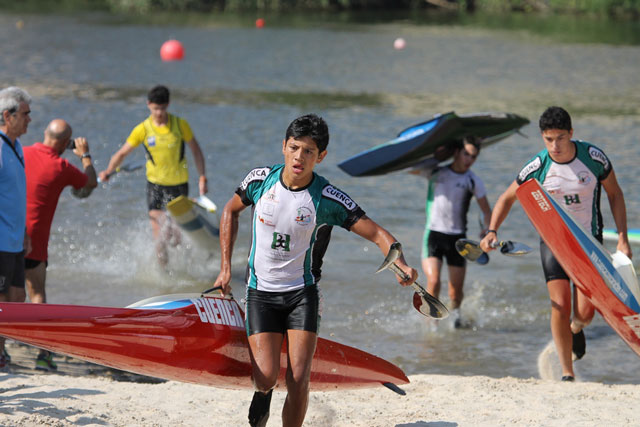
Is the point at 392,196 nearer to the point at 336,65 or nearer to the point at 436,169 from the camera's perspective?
the point at 436,169

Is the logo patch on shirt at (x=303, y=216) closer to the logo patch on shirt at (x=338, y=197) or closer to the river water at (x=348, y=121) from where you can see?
the logo patch on shirt at (x=338, y=197)

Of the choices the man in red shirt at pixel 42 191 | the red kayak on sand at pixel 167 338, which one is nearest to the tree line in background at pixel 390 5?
the man in red shirt at pixel 42 191

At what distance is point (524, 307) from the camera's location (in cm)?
912

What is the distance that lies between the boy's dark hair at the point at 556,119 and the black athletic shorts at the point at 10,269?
12.4 feet

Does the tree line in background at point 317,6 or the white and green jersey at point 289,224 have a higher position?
the white and green jersey at point 289,224

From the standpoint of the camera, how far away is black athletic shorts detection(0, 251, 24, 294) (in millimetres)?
5965

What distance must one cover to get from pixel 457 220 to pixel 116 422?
407cm

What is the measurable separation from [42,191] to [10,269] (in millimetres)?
884

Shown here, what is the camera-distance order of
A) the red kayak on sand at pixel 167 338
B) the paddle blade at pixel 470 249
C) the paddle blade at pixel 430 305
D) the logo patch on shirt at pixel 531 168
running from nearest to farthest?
1. the red kayak on sand at pixel 167 338
2. the paddle blade at pixel 430 305
3. the logo patch on shirt at pixel 531 168
4. the paddle blade at pixel 470 249

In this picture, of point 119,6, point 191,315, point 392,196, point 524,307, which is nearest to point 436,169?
point 524,307

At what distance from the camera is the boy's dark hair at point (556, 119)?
6215 mm

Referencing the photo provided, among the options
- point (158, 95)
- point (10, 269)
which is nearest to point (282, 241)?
point (10, 269)

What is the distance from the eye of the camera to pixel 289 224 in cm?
465

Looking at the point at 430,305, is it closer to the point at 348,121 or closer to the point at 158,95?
the point at 158,95
